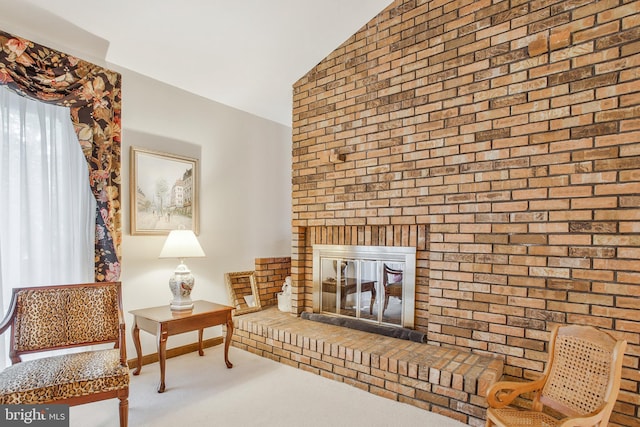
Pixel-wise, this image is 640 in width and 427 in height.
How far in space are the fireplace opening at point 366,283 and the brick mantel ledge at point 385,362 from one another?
220 mm

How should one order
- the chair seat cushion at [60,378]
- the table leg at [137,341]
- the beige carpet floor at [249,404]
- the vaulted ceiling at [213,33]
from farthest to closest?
1. the table leg at [137,341]
2. the vaulted ceiling at [213,33]
3. the beige carpet floor at [249,404]
4. the chair seat cushion at [60,378]

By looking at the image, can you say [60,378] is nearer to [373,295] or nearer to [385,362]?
[385,362]

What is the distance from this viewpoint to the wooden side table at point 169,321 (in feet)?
8.77

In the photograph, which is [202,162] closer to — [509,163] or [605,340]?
[509,163]

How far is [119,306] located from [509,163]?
2.96 meters

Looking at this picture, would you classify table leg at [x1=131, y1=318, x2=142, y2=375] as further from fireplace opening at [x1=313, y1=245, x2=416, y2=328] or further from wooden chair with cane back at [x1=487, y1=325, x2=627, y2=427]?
wooden chair with cane back at [x1=487, y1=325, x2=627, y2=427]

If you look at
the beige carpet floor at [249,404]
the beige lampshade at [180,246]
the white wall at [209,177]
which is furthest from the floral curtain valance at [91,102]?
the beige carpet floor at [249,404]

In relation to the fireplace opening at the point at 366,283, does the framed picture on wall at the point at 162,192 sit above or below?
above

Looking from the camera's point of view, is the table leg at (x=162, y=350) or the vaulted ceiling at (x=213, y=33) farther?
the table leg at (x=162, y=350)

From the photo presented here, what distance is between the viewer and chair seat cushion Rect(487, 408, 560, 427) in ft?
5.58

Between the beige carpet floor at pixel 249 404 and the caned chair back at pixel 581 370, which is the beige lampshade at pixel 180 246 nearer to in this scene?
the beige carpet floor at pixel 249 404

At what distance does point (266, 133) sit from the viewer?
439 cm

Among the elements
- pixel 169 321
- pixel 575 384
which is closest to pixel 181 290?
pixel 169 321

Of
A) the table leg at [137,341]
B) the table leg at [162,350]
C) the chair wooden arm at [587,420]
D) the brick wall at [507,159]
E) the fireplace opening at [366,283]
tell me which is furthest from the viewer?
the fireplace opening at [366,283]
